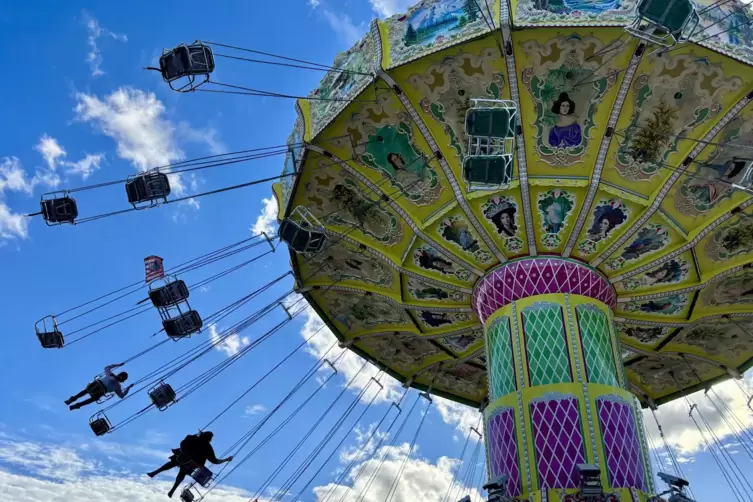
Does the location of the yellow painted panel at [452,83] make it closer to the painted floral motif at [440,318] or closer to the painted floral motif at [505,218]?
the painted floral motif at [505,218]

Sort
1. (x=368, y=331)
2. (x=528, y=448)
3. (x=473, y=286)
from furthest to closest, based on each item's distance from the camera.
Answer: (x=368, y=331) < (x=473, y=286) < (x=528, y=448)

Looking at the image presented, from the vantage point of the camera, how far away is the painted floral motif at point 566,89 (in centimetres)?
1066

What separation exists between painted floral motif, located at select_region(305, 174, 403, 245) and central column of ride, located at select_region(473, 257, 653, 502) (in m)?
2.08

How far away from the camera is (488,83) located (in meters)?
11.1

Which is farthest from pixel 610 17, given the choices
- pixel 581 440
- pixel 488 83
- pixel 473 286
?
pixel 581 440

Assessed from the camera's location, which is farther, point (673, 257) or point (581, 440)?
point (673, 257)

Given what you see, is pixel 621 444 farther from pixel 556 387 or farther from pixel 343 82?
pixel 343 82

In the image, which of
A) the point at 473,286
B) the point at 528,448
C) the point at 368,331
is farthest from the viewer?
the point at 368,331

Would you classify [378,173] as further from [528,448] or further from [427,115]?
[528,448]

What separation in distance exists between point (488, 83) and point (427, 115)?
3.75 ft

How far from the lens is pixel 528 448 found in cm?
1095

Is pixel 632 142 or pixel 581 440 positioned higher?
pixel 632 142

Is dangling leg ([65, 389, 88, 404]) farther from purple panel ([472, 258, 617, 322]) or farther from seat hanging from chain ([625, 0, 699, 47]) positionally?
seat hanging from chain ([625, 0, 699, 47])

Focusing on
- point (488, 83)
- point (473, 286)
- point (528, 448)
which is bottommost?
point (528, 448)
